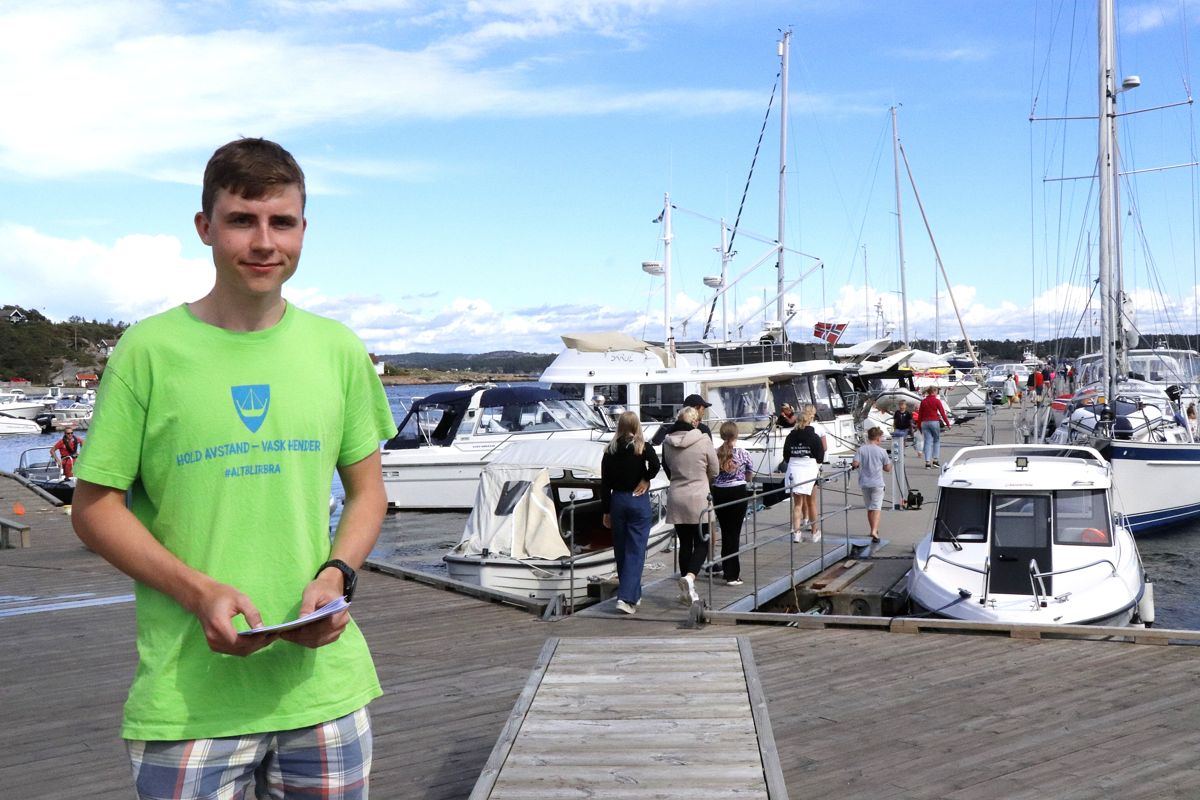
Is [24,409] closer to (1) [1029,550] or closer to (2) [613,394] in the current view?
(2) [613,394]

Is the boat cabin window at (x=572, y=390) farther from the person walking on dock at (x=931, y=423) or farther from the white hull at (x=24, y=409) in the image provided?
the white hull at (x=24, y=409)

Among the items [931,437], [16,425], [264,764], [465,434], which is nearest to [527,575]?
[264,764]

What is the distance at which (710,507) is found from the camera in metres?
11.4

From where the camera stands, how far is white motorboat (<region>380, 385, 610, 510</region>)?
2441 centimetres

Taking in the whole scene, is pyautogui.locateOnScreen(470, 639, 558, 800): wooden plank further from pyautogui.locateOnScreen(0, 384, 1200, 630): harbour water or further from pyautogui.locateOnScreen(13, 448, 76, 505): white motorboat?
pyautogui.locateOnScreen(13, 448, 76, 505): white motorboat

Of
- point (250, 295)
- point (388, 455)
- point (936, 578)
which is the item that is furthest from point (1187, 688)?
point (388, 455)

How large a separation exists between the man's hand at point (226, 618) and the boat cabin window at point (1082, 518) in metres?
11.5

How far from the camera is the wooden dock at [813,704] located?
5902 millimetres

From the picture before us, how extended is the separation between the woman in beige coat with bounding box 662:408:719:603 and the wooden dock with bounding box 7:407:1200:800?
111 centimetres

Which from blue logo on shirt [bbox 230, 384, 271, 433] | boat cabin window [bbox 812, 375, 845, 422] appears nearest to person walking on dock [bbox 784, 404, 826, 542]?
boat cabin window [bbox 812, 375, 845, 422]

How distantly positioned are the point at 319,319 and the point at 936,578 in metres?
10.3

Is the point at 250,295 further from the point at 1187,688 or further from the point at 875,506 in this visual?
the point at 875,506

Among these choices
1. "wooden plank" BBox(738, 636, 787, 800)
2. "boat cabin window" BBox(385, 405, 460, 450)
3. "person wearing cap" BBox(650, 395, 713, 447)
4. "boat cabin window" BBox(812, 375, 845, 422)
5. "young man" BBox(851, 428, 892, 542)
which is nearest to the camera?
"wooden plank" BBox(738, 636, 787, 800)

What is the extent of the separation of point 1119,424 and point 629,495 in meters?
15.4
